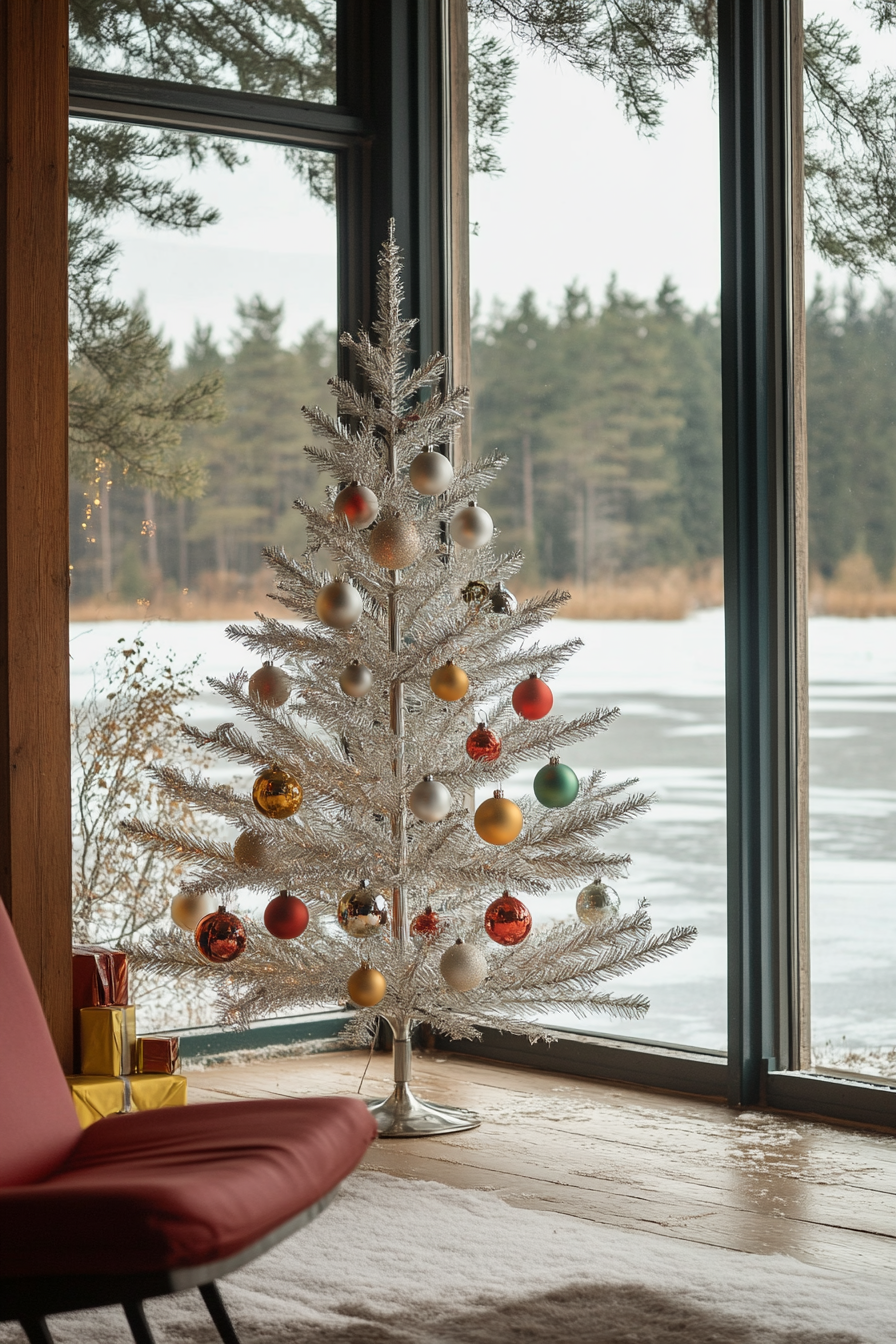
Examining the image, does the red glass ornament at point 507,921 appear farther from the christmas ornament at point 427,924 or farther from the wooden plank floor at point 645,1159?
the wooden plank floor at point 645,1159

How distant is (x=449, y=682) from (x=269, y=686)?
0.43m

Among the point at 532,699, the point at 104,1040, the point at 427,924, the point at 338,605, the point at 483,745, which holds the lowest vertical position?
the point at 104,1040

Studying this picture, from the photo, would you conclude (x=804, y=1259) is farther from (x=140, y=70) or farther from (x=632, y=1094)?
(x=140, y=70)

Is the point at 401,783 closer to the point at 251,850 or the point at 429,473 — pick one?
the point at 251,850

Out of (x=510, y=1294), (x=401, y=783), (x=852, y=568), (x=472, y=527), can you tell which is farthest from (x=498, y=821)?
(x=510, y=1294)

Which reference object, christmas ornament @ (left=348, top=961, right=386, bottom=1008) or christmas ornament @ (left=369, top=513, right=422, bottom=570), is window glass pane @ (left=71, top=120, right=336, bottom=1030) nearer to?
christmas ornament @ (left=348, top=961, right=386, bottom=1008)

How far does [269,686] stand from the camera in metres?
3.74

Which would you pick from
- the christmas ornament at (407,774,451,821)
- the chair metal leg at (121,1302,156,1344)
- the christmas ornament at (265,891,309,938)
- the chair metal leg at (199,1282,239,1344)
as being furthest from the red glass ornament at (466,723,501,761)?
the chair metal leg at (121,1302,156,1344)

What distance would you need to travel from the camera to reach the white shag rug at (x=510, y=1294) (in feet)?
8.05

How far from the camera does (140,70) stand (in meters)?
4.49

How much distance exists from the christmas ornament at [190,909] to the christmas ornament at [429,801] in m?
0.59

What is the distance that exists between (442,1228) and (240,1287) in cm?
44

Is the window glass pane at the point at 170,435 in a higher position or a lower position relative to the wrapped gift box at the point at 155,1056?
higher

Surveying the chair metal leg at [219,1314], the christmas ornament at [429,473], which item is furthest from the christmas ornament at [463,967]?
the chair metal leg at [219,1314]
